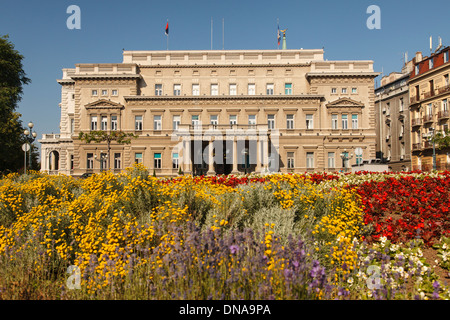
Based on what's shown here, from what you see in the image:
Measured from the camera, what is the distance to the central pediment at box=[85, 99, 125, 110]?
39.8 metres

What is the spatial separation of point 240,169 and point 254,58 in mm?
14592

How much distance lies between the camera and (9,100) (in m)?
32.3

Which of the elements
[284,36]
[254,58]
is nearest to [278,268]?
[254,58]

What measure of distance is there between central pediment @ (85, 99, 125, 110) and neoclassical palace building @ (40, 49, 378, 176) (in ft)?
0.42

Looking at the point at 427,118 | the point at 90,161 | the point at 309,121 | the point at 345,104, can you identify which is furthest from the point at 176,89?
the point at 427,118

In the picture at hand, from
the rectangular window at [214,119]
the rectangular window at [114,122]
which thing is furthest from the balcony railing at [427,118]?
the rectangular window at [114,122]

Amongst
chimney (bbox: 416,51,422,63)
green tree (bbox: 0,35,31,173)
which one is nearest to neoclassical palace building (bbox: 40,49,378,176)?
green tree (bbox: 0,35,31,173)

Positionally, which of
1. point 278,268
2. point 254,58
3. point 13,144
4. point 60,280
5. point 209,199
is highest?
point 254,58

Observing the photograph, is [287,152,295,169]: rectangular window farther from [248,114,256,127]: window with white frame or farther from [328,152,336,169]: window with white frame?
[248,114,256,127]: window with white frame

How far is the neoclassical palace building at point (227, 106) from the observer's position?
38844 mm

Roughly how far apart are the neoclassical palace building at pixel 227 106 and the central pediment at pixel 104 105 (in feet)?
0.42

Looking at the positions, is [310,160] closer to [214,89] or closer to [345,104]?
[345,104]
